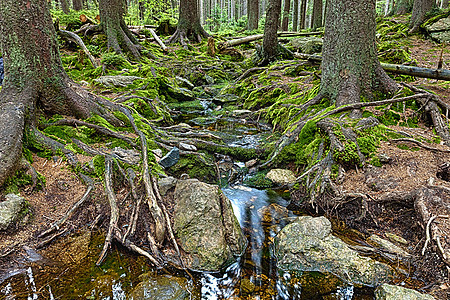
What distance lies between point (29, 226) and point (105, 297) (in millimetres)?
1444

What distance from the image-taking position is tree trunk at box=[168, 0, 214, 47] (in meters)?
16.1

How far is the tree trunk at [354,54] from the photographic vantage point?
19.9 feet

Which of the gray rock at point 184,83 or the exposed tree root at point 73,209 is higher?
the gray rock at point 184,83

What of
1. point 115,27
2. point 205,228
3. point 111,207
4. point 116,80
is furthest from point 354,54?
point 115,27

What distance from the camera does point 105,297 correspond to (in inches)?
118

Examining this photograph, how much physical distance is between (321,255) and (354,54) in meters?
4.68

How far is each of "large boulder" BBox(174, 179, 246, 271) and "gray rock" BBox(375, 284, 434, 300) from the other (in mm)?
1746

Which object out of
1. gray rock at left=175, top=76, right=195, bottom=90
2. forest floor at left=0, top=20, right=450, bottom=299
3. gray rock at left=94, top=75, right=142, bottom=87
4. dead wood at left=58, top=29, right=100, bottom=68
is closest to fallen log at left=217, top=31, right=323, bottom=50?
gray rock at left=175, top=76, right=195, bottom=90

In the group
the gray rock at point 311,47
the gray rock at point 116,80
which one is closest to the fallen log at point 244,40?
the gray rock at point 311,47

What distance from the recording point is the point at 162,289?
3.07 meters

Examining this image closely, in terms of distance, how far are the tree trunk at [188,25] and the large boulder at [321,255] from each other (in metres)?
14.5

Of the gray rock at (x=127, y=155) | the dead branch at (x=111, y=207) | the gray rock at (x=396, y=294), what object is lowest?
the gray rock at (x=396, y=294)

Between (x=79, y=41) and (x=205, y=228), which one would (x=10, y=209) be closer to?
(x=205, y=228)

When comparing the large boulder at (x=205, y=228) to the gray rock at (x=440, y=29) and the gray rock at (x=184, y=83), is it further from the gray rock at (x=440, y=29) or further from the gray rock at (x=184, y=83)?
the gray rock at (x=440, y=29)
